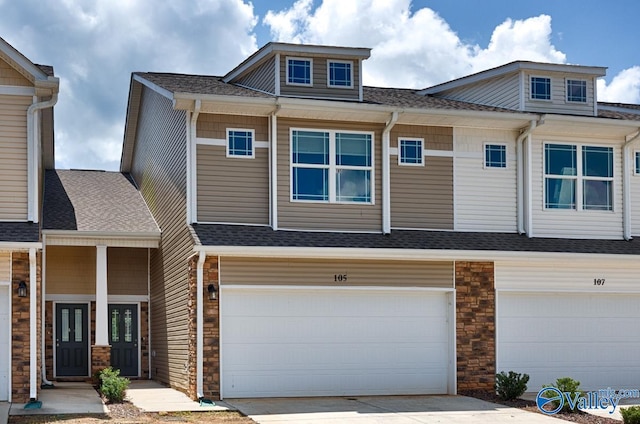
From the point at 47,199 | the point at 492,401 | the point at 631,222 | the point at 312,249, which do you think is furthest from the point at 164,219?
the point at 631,222

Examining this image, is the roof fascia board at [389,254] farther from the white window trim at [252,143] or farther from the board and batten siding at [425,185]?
the white window trim at [252,143]

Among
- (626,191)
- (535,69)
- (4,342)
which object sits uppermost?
(535,69)

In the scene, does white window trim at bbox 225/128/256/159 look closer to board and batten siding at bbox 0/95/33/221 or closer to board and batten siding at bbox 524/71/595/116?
board and batten siding at bbox 0/95/33/221

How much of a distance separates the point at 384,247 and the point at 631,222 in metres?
6.55

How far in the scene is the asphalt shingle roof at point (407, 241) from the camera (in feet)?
58.7

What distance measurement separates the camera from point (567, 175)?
68.3 ft

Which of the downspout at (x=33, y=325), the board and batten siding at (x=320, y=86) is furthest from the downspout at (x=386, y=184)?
the downspout at (x=33, y=325)

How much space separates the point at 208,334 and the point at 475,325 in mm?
5595

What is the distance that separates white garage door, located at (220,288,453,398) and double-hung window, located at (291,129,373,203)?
6.71ft

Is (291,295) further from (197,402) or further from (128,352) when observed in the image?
(128,352)

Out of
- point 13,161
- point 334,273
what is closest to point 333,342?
point 334,273

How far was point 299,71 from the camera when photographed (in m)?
20.0

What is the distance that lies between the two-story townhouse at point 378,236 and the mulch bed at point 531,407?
31 cm

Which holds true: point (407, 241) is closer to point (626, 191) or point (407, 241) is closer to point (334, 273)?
point (334, 273)
